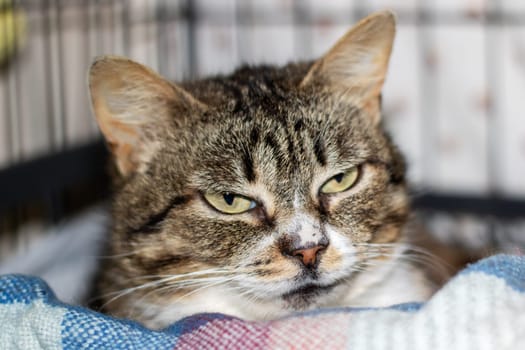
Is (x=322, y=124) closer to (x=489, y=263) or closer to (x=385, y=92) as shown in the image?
(x=489, y=263)

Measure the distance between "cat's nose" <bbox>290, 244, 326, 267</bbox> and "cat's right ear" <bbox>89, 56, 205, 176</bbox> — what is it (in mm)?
329

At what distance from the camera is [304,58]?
255 cm

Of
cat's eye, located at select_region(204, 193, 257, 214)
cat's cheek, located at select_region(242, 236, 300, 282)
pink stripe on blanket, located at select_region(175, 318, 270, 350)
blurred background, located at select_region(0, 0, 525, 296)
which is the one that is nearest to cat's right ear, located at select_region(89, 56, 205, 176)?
cat's eye, located at select_region(204, 193, 257, 214)

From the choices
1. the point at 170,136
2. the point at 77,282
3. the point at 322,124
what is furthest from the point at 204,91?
the point at 77,282

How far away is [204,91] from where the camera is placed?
1.30 m

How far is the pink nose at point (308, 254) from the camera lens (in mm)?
1024

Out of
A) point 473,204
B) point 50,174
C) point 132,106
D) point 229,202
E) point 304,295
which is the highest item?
point 132,106

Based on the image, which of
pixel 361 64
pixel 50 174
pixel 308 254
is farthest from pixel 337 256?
pixel 50 174

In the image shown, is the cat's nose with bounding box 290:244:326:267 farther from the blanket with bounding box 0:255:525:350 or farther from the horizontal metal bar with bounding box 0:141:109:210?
the horizontal metal bar with bounding box 0:141:109:210

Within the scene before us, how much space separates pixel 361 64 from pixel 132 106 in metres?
0.42

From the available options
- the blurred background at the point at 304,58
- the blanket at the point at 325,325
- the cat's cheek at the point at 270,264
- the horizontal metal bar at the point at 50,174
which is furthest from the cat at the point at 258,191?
the blurred background at the point at 304,58

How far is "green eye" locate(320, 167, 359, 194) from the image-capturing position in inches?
45.1

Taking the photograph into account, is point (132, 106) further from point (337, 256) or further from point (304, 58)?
point (304, 58)

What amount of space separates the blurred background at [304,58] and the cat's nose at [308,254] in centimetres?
120
